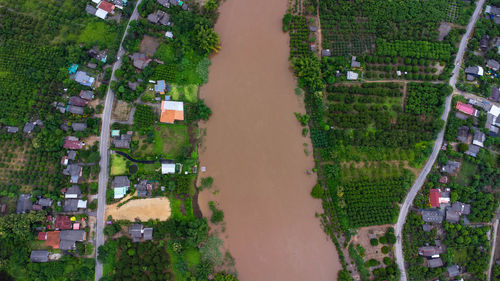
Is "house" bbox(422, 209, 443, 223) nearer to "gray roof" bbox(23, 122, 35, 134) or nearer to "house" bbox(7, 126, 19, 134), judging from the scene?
"gray roof" bbox(23, 122, 35, 134)

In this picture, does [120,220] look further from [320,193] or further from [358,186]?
[358,186]

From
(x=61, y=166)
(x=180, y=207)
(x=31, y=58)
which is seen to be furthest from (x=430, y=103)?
(x=31, y=58)

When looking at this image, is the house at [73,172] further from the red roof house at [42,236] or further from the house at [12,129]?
the house at [12,129]

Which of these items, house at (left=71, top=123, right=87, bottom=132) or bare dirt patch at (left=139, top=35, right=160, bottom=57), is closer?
house at (left=71, top=123, right=87, bottom=132)

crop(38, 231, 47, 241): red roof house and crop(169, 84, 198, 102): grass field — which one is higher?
crop(169, 84, 198, 102): grass field

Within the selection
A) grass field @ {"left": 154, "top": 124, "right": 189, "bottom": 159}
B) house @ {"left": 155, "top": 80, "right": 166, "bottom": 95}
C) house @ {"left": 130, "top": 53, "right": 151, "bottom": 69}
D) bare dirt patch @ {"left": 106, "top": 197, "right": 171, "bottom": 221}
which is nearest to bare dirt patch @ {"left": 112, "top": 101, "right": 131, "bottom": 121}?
house @ {"left": 155, "top": 80, "right": 166, "bottom": 95}

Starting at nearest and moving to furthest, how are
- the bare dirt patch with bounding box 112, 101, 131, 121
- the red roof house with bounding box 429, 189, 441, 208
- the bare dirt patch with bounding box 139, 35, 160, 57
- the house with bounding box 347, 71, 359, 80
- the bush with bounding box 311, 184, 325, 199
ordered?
the bush with bounding box 311, 184, 325, 199 < the red roof house with bounding box 429, 189, 441, 208 < the bare dirt patch with bounding box 112, 101, 131, 121 < the house with bounding box 347, 71, 359, 80 < the bare dirt patch with bounding box 139, 35, 160, 57
